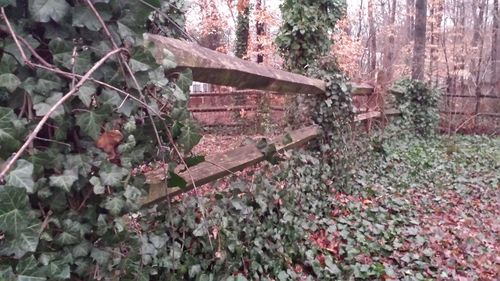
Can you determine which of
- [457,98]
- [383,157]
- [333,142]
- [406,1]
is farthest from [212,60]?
[406,1]

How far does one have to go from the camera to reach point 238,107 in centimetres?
1085

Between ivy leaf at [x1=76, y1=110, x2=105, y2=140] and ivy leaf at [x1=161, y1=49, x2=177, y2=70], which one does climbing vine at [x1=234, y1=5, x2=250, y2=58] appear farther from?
ivy leaf at [x1=76, y1=110, x2=105, y2=140]

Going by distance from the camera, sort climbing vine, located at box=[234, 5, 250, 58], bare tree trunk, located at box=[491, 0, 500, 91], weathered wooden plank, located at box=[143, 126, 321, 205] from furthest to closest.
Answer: bare tree trunk, located at box=[491, 0, 500, 91] < climbing vine, located at box=[234, 5, 250, 58] < weathered wooden plank, located at box=[143, 126, 321, 205]

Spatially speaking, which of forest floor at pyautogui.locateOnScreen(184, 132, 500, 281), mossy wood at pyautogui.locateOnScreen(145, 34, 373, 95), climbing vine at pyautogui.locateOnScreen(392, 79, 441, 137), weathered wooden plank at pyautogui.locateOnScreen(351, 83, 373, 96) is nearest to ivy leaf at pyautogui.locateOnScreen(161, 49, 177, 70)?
mossy wood at pyautogui.locateOnScreen(145, 34, 373, 95)

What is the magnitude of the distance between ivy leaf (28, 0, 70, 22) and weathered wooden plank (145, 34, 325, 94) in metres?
0.38

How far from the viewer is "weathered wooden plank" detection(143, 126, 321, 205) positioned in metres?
1.84

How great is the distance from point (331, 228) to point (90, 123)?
8.63 feet

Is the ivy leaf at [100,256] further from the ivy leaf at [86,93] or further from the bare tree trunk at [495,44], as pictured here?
the bare tree trunk at [495,44]

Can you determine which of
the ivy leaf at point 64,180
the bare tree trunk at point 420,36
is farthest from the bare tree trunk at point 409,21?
the ivy leaf at point 64,180

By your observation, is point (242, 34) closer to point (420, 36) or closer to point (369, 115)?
point (420, 36)

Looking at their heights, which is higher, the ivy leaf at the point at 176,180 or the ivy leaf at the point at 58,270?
the ivy leaf at the point at 176,180

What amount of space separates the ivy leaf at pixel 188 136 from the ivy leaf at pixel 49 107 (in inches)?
18.6

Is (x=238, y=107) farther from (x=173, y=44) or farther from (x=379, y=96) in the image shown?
(x=173, y=44)

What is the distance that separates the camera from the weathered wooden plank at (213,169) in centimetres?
184
